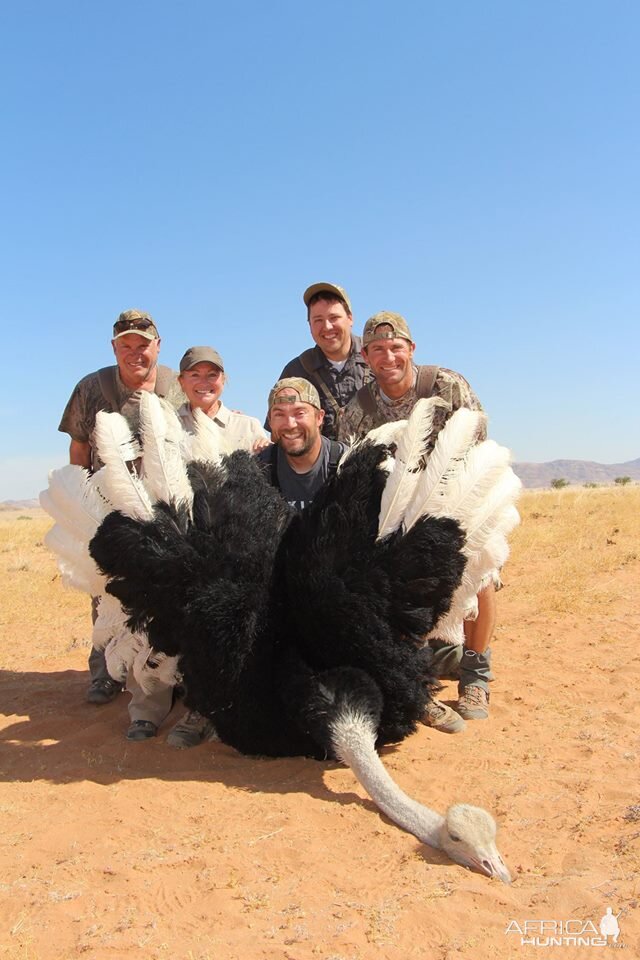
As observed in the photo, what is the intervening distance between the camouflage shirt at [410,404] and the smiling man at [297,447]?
305 millimetres

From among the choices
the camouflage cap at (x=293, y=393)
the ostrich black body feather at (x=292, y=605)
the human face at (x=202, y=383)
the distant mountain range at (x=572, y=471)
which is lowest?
the distant mountain range at (x=572, y=471)

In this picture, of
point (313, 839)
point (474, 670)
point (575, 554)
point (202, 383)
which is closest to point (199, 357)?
point (202, 383)

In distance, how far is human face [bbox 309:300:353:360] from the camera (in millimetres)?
6211

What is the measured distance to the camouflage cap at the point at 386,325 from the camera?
5180 millimetres

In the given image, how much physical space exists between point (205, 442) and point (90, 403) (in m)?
1.61

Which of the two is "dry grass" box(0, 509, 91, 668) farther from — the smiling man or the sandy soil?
the smiling man

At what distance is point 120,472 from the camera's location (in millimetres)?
4227

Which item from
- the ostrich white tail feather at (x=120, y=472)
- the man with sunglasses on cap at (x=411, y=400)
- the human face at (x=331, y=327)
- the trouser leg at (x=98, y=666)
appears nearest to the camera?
the ostrich white tail feather at (x=120, y=472)

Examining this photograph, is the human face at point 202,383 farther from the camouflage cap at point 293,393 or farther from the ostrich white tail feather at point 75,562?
the ostrich white tail feather at point 75,562

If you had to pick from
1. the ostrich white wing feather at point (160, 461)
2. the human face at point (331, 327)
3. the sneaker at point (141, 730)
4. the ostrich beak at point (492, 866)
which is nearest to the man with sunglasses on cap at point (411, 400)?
the human face at point (331, 327)

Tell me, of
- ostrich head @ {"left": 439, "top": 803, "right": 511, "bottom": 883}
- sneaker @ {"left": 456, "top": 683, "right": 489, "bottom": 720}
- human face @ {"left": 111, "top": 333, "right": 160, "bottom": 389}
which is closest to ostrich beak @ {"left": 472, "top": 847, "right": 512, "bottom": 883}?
ostrich head @ {"left": 439, "top": 803, "right": 511, "bottom": 883}

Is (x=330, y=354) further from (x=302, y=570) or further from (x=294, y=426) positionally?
(x=302, y=570)

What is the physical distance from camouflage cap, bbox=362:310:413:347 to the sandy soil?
2455 millimetres

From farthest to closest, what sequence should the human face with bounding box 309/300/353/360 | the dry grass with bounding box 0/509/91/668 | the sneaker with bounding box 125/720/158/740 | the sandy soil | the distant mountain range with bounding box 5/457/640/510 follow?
the distant mountain range with bounding box 5/457/640/510
the dry grass with bounding box 0/509/91/668
the human face with bounding box 309/300/353/360
the sneaker with bounding box 125/720/158/740
the sandy soil
